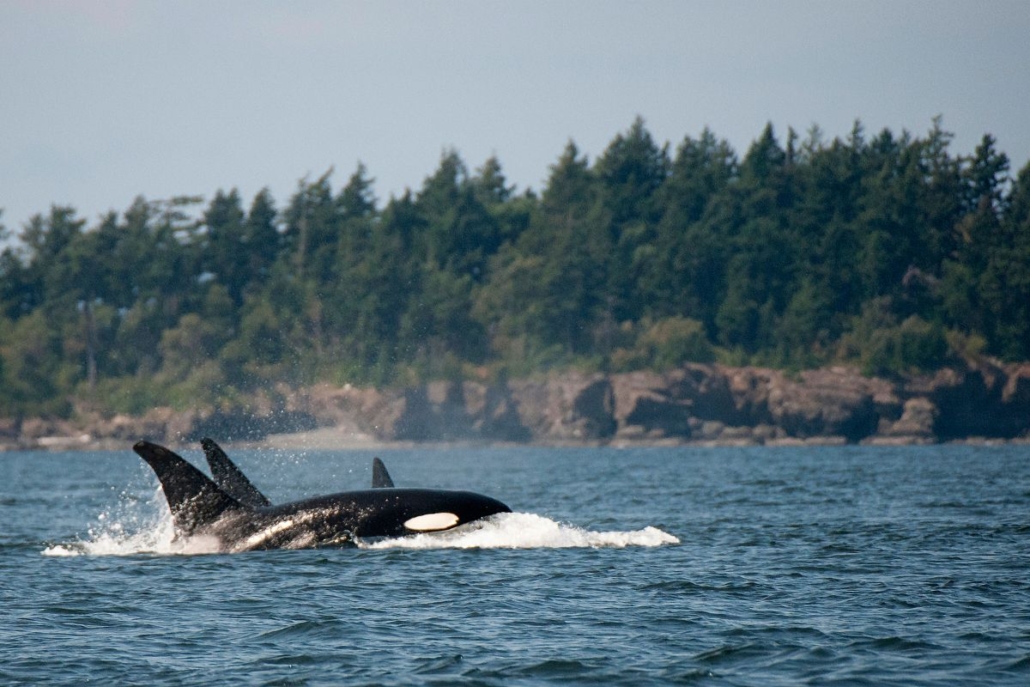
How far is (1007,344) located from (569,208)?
159 ft

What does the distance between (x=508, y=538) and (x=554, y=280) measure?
11099 cm

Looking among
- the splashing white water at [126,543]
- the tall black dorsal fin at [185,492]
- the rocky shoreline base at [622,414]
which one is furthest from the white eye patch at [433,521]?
the rocky shoreline base at [622,414]

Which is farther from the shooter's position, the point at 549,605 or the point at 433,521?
the point at 433,521

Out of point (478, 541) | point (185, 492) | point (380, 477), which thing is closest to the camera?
point (185, 492)

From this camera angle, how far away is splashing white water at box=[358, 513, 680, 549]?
70.8 ft

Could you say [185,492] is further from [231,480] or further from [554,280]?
[554,280]

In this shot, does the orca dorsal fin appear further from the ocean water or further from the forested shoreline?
the forested shoreline

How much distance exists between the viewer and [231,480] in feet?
73.0

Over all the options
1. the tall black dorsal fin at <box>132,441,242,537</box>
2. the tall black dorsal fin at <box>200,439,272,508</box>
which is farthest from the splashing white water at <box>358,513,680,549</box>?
the tall black dorsal fin at <box>132,441,242,537</box>

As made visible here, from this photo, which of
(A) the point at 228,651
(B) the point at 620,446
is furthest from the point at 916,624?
(B) the point at 620,446

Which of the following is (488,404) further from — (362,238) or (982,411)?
(982,411)

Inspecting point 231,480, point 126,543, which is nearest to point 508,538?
point 231,480

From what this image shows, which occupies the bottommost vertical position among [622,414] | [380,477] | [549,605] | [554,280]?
[549,605]

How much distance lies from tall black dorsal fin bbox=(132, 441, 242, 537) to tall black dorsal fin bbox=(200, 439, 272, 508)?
55 centimetres
